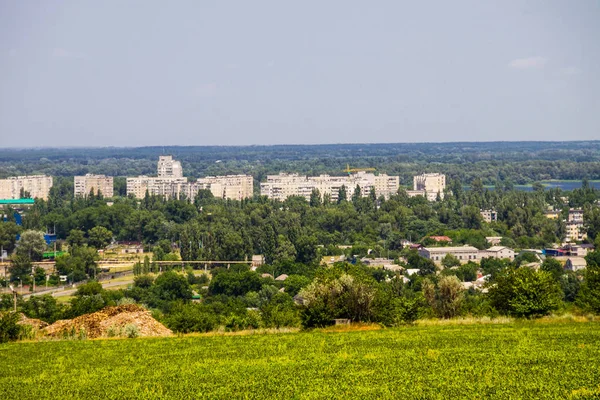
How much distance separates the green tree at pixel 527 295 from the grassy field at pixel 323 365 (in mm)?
2775

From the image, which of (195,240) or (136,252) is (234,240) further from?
(136,252)

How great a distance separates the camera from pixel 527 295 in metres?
24.9

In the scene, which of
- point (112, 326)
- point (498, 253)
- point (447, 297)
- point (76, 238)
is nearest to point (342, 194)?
point (76, 238)

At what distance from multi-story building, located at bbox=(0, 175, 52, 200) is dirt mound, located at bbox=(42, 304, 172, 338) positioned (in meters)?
103

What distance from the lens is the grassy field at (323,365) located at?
1469 cm

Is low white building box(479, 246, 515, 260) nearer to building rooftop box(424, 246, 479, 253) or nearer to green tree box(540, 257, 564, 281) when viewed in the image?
building rooftop box(424, 246, 479, 253)

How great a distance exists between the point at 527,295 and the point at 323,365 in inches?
386

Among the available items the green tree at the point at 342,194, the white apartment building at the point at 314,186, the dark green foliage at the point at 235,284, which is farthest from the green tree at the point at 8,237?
the white apartment building at the point at 314,186

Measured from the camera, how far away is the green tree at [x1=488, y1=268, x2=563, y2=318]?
24.5 meters

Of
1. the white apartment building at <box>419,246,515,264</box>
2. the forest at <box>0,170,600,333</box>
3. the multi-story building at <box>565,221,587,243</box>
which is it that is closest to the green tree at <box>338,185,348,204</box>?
the forest at <box>0,170,600,333</box>

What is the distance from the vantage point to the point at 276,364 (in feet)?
56.0

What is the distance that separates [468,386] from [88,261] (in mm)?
46580

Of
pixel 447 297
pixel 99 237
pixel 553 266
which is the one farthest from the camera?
pixel 99 237

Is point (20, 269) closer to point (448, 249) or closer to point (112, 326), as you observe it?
point (448, 249)
